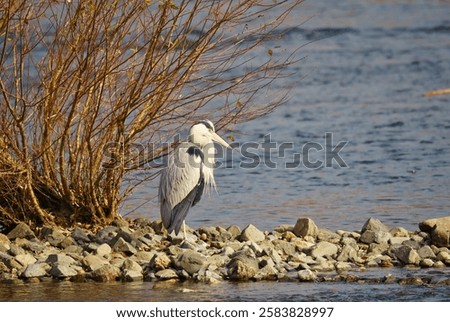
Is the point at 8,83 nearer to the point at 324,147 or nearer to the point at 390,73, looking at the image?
the point at 324,147

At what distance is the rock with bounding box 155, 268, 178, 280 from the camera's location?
8398 millimetres

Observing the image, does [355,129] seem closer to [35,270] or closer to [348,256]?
[348,256]

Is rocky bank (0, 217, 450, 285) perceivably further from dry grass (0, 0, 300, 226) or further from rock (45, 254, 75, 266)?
dry grass (0, 0, 300, 226)

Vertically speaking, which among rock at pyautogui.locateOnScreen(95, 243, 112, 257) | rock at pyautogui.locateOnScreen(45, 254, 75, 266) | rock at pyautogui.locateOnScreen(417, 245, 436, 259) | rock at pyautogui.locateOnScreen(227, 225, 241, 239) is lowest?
rock at pyautogui.locateOnScreen(417, 245, 436, 259)

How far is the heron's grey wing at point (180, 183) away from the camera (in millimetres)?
9664

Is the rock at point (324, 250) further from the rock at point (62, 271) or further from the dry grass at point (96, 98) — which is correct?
the rock at point (62, 271)

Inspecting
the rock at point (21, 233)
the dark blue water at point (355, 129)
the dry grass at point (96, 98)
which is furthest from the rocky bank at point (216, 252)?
the dark blue water at point (355, 129)

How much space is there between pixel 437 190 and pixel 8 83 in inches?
191

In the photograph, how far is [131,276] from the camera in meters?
8.41

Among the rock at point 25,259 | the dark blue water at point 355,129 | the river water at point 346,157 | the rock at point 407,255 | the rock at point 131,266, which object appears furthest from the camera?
the dark blue water at point 355,129

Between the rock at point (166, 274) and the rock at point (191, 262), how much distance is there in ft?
0.22

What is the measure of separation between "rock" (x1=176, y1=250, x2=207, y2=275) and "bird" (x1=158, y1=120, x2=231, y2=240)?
3.47 feet

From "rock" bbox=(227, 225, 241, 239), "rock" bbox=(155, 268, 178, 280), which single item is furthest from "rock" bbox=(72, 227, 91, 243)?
"rock" bbox=(227, 225, 241, 239)

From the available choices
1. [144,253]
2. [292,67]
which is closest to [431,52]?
[292,67]
